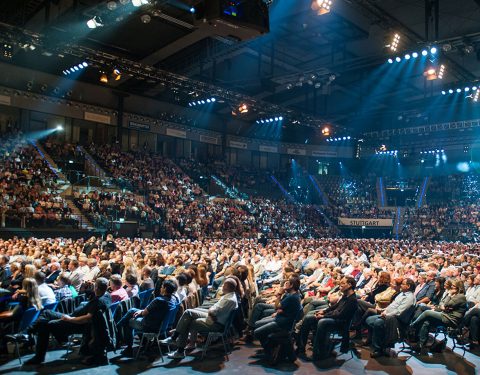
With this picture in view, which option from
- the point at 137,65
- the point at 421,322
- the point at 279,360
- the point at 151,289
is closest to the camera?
the point at 279,360

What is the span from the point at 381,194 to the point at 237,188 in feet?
40.5

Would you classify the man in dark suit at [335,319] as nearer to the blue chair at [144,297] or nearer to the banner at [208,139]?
the blue chair at [144,297]

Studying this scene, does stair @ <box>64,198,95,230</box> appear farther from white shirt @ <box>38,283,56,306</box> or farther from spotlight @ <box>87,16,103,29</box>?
white shirt @ <box>38,283,56,306</box>

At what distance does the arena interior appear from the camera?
20.8 feet

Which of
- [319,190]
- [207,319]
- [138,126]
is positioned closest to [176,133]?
[138,126]

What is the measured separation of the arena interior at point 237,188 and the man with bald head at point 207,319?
0.03 meters

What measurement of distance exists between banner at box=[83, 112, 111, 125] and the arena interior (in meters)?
0.08

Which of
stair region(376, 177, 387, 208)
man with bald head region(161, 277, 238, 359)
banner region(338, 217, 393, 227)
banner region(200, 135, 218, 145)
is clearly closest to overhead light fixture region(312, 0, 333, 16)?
man with bald head region(161, 277, 238, 359)

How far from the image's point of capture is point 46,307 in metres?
6.27

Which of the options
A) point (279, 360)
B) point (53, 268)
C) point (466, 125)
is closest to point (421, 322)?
point (279, 360)

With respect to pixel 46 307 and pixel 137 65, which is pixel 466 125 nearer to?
pixel 137 65

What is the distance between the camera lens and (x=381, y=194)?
3706 cm

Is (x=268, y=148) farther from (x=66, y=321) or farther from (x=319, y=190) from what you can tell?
(x=66, y=321)

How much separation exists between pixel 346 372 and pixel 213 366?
65.8 inches
